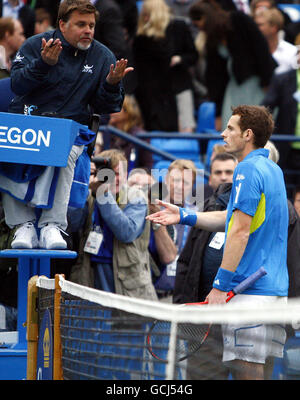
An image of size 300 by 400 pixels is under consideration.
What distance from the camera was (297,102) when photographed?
10.5 meters

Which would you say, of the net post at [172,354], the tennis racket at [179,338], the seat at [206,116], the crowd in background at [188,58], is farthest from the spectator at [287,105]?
the net post at [172,354]

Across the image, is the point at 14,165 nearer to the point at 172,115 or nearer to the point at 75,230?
the point at 75,230

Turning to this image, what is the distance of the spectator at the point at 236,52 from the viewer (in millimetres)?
10961

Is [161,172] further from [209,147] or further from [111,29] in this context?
[111,29]

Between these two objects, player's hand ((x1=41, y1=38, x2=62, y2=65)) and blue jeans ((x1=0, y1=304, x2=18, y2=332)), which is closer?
player's hand ((x1=41, y1=38, x2=62, y2=65))

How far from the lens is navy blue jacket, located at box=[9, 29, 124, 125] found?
237 inches

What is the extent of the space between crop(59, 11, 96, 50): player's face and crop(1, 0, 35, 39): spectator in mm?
4694

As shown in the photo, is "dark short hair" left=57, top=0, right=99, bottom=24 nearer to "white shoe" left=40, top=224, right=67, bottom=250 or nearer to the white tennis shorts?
"white shoe" left=40, top=224, right=67, bottom=250

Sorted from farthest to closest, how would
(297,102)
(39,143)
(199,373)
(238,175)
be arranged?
1. (297,102)
2. (39,143)
3. (238,175)
4. (199,373)

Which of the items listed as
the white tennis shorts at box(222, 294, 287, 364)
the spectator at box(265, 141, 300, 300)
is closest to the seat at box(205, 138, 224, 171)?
the spectator at box(265, 141, 300, 300)

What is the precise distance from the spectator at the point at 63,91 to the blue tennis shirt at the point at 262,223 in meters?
1.26

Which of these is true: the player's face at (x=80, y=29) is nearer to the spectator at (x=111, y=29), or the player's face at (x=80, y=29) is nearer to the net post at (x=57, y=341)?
the net post at (x=57, y=341)

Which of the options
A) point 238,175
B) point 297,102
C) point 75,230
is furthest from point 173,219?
point 297,102
